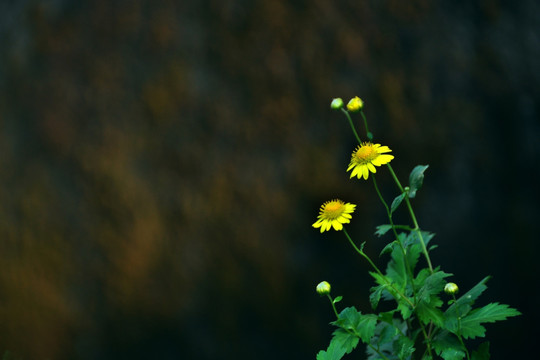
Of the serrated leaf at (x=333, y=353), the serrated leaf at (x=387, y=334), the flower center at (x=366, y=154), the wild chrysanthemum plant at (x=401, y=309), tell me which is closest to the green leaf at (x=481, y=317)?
the wild chrysanthemum plant at (x=401, y=309)

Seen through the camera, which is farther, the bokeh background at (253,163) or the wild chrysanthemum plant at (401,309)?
the bokeh background at (253,163)

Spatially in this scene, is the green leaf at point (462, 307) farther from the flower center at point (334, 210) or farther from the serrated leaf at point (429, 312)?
the flower center at point (334, 210)

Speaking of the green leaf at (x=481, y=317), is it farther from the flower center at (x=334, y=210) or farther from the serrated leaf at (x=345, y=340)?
the flower center at (x=334, y=210)

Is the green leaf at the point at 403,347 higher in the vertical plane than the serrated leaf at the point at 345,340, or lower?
lower

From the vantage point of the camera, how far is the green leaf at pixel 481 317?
1.22 m

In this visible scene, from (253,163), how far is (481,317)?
0.62 m

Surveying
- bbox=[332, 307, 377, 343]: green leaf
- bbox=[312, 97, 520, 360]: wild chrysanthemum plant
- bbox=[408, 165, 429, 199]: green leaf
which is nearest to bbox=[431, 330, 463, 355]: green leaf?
bbox=[312, 97, 520, 360]: wild chrysanthemum plant

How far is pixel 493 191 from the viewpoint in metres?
1.62

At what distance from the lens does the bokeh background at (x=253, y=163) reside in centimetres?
161

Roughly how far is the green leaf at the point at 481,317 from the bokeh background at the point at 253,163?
14.7 inches

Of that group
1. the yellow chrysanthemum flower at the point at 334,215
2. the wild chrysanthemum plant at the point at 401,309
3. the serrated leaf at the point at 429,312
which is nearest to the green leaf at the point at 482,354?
the wild chrysanthemum plant at the point at 401,309

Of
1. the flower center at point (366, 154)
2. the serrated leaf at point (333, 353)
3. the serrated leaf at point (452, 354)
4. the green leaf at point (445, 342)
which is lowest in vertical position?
the serrated leaf at point (452, 354)

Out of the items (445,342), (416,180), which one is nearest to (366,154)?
(416,180)

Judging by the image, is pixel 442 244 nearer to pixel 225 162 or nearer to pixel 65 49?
pixel 225 162
